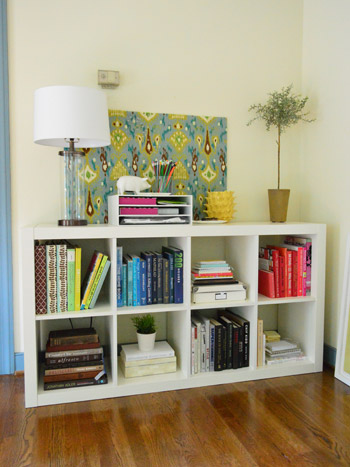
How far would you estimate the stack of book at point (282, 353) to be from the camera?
2.54 meters

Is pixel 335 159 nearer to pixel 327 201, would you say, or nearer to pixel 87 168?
pixel 327 201

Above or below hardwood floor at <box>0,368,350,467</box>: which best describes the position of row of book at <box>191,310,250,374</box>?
above

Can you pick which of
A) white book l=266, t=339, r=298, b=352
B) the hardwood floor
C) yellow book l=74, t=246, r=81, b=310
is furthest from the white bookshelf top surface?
the hardwood floor

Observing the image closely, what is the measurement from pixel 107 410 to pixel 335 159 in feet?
6.21

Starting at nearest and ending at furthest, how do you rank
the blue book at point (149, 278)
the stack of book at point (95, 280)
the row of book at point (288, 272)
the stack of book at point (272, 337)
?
the stack of book at point (95, 280) → the blue book at point (149, 278) → the row of book at point (288, 272) → the stack of book at point (272, 337)

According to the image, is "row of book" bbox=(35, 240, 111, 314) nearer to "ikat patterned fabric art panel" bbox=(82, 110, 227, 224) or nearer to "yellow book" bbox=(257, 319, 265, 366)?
"ikat patterned fabric art panel" bbox=(82, 110, 227, 224)

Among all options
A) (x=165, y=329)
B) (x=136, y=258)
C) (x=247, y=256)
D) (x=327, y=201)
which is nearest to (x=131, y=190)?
(x=136, y=258)

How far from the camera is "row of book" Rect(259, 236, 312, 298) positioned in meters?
2.53

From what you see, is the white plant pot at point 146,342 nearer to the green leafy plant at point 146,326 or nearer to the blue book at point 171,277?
the green leafy plant at point 146,326

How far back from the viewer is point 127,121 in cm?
258

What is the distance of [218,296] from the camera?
2.42 metres

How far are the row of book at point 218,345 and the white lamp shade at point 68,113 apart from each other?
1.16m

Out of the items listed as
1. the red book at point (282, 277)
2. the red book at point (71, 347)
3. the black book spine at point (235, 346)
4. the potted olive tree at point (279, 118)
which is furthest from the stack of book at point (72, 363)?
the potted olive tree at point (279, 118)

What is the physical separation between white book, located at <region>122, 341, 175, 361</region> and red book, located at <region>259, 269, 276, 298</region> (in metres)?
0.64
